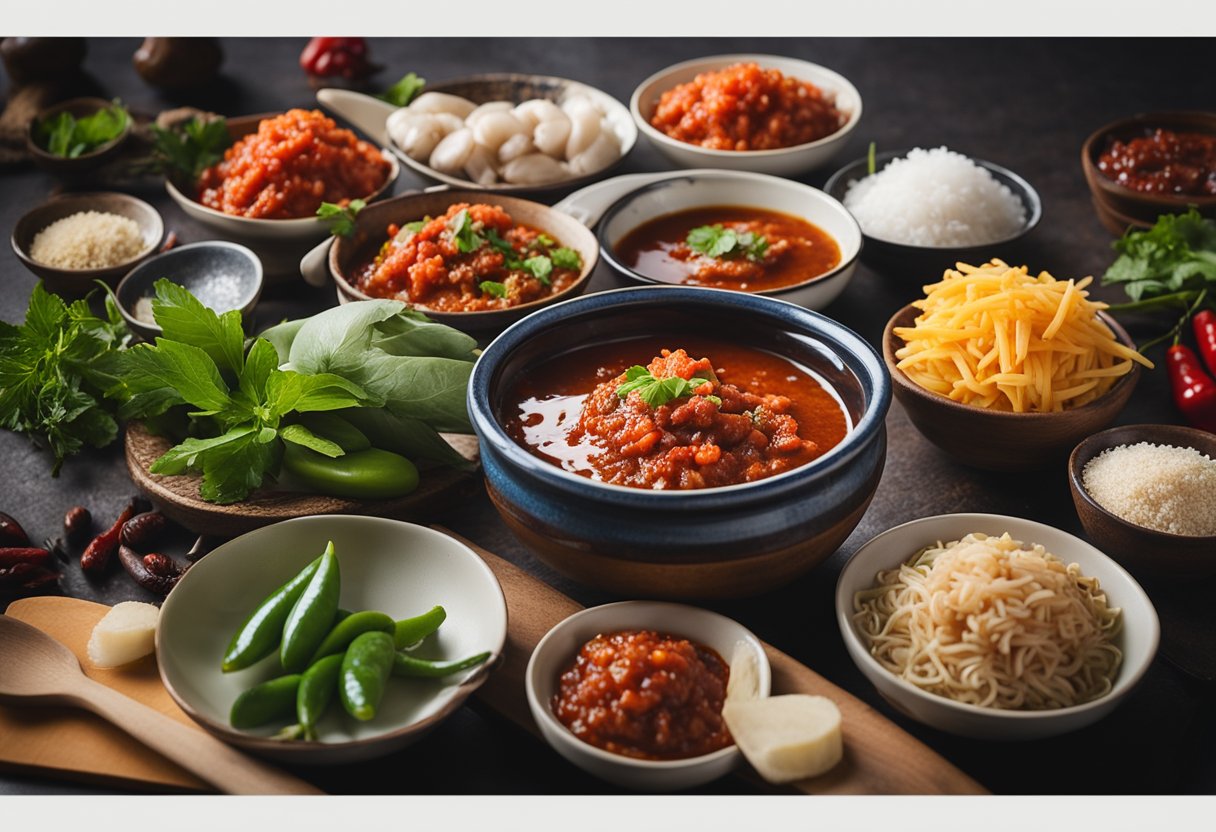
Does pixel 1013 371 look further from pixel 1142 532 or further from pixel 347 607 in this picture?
pixel 347 607

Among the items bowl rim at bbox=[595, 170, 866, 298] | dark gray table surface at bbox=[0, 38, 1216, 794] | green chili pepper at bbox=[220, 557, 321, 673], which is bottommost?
dark gray table surface at bbox=[0, 38, 1216, 794]

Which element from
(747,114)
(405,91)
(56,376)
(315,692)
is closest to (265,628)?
(315,692)

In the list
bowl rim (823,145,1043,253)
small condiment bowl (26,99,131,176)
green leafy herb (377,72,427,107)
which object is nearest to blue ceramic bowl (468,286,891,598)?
bowl rim (823,145,1043,253)

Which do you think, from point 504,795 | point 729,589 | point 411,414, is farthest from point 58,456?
point 729,589

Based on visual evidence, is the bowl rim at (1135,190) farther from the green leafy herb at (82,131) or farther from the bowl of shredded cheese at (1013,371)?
the green leafy herb at (82,131)

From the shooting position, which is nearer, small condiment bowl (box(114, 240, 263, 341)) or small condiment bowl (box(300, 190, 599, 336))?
small condiment bowl (box(300, 190, 599, 336))

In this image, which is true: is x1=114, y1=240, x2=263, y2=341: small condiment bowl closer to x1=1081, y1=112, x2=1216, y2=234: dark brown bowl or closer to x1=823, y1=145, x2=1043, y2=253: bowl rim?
x1=823, y1=145, x2=1043, y2=253: bowl rim
